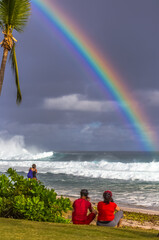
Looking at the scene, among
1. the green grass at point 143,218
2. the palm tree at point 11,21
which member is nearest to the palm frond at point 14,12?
the palm tree at point 11,21

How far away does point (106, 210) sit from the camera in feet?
22.6

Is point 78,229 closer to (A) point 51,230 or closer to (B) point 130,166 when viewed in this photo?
(A) point 51,230

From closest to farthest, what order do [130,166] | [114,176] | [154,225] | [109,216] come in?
1. [109,216]
2. [154,225]
3. [114,176]
4. [130,166]

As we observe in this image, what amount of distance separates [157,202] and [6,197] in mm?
14128

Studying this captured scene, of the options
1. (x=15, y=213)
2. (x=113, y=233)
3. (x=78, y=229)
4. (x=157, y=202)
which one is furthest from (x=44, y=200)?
(x=157, y=202)

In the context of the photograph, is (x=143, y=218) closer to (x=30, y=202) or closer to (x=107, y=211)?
(x=107, y=211)

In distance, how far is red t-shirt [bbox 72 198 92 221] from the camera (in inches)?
275

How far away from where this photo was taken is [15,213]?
8.01 metres

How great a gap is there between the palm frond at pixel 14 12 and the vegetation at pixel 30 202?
19.9 ft

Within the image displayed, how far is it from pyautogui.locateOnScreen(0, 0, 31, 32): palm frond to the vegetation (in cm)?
607

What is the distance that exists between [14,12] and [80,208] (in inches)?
307

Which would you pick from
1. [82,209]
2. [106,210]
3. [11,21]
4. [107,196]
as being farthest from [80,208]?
[11,21]

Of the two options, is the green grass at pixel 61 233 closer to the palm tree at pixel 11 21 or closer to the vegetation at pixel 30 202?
the vegetation at pixel 30 202

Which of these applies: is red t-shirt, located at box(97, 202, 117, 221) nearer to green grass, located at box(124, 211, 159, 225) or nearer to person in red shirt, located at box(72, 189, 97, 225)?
person in red shirt, located at box(72, 189, 97, 225)
